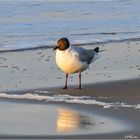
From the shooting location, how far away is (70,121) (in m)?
8.19

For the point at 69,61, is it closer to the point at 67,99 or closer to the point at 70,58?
the point at 70,58

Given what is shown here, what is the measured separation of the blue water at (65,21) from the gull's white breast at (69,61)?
485cm

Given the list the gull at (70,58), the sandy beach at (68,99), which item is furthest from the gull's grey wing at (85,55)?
the sandy beach at (68,99)

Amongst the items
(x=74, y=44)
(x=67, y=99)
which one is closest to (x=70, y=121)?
(x=67, y=99)

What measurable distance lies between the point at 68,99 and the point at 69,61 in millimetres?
1177

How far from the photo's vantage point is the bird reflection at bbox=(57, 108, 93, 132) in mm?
7852

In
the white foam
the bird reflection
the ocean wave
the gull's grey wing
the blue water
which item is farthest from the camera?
the blue water

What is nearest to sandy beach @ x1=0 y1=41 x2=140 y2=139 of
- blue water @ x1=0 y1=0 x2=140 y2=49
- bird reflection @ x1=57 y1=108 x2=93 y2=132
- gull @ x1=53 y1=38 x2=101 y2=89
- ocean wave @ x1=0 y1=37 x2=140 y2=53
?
bird reflection @ x1=57 y1=108 x2=93 y2=132

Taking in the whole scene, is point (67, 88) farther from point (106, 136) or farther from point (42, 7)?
point (42, 7)

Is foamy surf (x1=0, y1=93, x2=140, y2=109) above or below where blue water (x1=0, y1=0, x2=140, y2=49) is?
below

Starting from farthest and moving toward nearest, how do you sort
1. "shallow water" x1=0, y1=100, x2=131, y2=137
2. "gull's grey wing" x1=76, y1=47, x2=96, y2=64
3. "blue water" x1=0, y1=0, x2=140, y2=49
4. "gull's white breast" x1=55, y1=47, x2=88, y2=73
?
"blue water" x1=0, y1=0, x2=140, y2=49 → "gull's grey wing" x1=76, y1=47, x2=96, y2=64 → "gull's white breast" x1=55, y1=47, x2=88, y2=73 → "shallow water" x1=0, y1=100, x2=131, y2=137

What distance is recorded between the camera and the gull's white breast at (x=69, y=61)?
1074cm

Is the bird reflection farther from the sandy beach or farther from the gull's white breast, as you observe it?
the gull's white breast

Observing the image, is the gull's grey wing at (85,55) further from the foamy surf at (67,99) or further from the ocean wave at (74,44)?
the ocean wave at (74,44)
